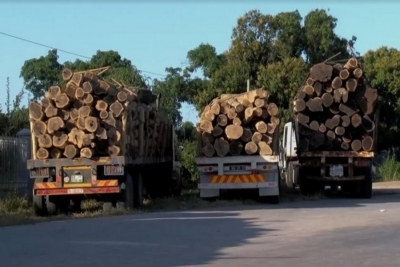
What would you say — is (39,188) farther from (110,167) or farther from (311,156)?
(311,156)

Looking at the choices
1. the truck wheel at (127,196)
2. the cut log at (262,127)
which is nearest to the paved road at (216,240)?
the truck wheel at (127,196)

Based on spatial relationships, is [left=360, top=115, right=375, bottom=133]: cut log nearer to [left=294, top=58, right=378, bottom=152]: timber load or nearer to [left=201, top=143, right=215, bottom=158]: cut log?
[left=294, top=58, right=378, bottom=152]: timber load

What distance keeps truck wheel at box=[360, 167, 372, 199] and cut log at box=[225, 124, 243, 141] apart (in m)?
4.60

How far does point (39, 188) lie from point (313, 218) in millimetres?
6417

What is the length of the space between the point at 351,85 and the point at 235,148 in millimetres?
4465

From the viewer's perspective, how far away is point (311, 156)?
2552 centimetres

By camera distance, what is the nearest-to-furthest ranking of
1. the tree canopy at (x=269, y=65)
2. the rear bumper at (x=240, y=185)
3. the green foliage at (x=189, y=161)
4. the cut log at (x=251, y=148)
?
the rear bumper at (x=240, y=185) < the cut log at (x=251, y=148) < the green foliage at (x=189, y=161) < the tree canopy at (x=269, y=65)

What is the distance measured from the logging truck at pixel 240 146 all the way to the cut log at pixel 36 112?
4.77 metres

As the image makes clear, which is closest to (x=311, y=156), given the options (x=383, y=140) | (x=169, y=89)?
(x=383, y=140)

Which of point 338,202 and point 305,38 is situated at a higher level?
point 305,38

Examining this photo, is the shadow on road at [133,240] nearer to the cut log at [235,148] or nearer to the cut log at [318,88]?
the cut log at [235,148]

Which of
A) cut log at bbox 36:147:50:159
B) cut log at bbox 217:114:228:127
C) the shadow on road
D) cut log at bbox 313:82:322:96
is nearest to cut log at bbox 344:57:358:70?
cut log at bbox 313:82:322:96

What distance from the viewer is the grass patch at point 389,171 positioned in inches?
1535

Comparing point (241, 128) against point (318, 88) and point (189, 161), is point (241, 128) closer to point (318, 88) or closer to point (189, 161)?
point (318, 88)
